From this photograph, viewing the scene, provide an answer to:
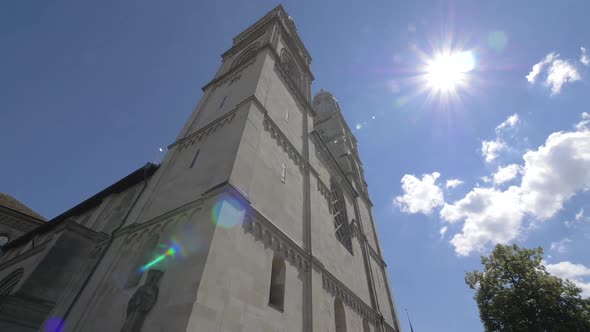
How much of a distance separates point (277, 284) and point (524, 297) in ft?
53.2

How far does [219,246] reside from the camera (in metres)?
6.13

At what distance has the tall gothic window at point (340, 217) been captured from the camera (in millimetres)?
15359

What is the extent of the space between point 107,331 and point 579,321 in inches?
813

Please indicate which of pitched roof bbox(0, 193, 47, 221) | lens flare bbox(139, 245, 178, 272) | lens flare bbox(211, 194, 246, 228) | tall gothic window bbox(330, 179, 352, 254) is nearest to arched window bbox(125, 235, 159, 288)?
lens flare bbox(139, 245, 178, 272)

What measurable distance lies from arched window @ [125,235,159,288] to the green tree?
18936mm

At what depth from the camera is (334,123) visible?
3016 centimetres

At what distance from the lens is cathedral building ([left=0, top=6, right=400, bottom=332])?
5.90 metres

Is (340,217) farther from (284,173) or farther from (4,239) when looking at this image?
(4,239)

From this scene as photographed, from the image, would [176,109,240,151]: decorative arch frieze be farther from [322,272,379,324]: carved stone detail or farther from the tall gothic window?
the tall gothic window

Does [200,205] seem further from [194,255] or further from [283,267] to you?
[283,267]

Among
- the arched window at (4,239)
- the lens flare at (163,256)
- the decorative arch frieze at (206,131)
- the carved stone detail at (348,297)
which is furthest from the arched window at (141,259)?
the arched window at (4,239)

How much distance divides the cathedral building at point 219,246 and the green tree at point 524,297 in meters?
6.72

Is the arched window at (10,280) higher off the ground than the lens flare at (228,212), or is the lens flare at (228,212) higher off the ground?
the arched window at (10,280)

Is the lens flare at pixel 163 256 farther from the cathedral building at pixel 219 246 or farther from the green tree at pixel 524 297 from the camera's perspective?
the green tree at pixel 524 297
